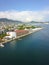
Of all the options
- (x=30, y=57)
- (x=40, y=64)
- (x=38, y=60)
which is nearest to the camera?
(x=40, y=64)

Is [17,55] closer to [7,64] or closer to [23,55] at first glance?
[23,55]

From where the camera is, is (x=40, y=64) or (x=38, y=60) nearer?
(x=40, y=64)

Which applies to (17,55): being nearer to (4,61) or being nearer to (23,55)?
(23,55)

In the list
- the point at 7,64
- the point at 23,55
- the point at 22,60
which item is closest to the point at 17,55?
the point at 23,55

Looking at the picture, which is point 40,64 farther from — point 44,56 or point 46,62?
point 44,56

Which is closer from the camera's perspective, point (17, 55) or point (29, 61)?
point (29, 61)

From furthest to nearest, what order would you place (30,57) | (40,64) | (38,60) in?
1. (30,57)
2. (38,60)
3. (40,64)

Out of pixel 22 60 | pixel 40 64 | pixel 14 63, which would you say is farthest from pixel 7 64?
pixel 40 64

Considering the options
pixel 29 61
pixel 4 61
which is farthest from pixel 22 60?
pixel 4 61
